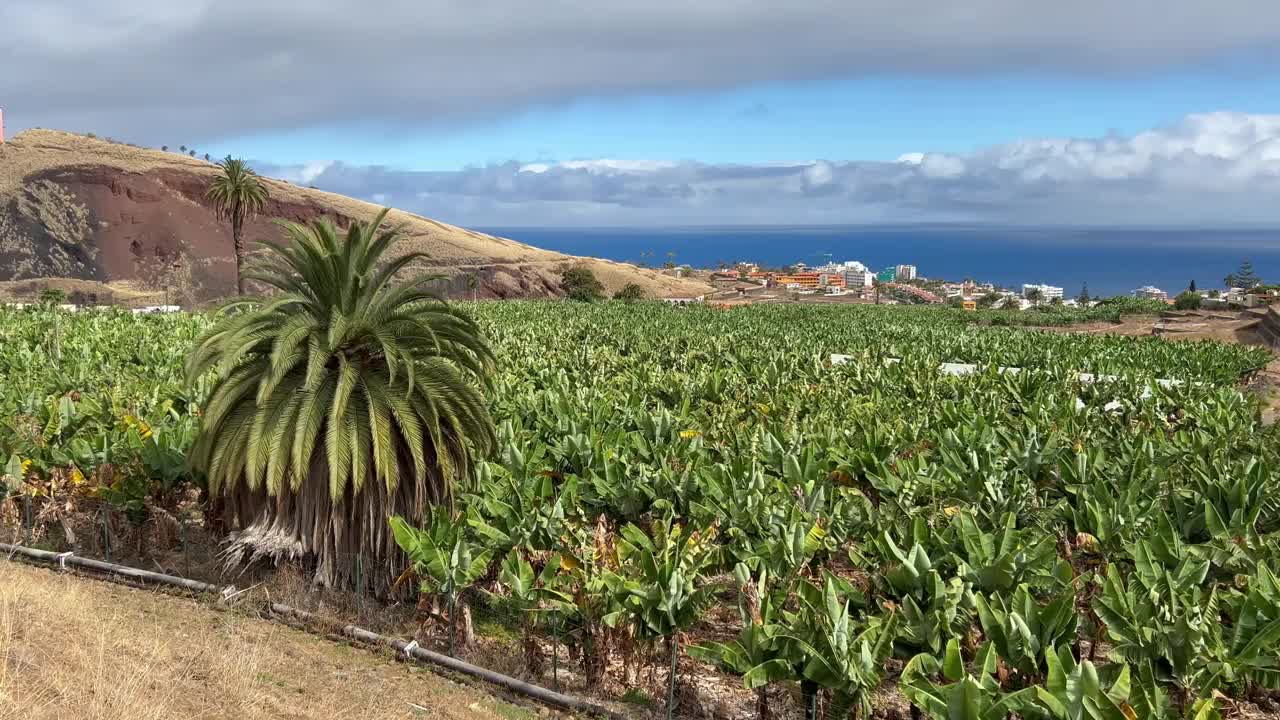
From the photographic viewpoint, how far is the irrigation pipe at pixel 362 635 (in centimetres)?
998

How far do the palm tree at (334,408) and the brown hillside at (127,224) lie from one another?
3216 inches

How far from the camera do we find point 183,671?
32.1 ft

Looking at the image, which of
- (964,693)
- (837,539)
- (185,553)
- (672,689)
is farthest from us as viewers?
(185,553)

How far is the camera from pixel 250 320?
1234 centimetres

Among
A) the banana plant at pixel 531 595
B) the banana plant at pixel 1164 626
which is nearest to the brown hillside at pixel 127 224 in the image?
the banana plant at pixel 531 595

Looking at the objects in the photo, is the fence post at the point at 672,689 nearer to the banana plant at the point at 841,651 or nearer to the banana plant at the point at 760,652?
the banana plant at the point at 760,652

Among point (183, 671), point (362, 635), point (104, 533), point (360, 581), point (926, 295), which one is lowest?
point (926, 295)

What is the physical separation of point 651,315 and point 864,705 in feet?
183

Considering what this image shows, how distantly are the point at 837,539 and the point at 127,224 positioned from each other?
106 meters

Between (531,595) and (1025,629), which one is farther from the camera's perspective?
(531,595)

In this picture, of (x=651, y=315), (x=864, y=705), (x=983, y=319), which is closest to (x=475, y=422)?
(x=864, y=705)

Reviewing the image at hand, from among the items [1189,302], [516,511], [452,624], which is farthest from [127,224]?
[452,624]

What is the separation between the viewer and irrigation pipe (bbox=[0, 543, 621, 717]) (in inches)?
393

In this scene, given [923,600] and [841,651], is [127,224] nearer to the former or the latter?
[923,600]
